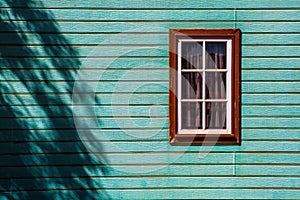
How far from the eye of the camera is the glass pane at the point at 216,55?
6156 millimetres

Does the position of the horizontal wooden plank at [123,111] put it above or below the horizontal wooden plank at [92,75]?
below

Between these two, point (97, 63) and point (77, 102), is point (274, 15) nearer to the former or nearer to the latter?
point (97, 63)

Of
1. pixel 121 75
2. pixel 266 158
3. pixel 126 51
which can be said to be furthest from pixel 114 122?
pixel 266 158

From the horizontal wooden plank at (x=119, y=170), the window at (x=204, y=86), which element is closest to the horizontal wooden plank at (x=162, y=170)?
the horizontal wooden plank at (x=119, y=170)

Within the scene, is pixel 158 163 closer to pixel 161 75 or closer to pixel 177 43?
pixel 161 75

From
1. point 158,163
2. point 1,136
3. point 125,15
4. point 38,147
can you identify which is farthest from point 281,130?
point 1,136

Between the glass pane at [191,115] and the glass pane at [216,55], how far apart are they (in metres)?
0.49

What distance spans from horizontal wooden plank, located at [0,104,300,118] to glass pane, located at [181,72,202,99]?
11.5 inches

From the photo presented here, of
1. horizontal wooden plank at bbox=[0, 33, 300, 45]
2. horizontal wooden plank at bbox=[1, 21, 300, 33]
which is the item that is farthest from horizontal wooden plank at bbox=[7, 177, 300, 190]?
horizontal wooden plank at bbox=[1, 21, 300, 33]

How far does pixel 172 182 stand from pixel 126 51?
63.2 inches

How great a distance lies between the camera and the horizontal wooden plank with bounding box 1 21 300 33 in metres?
6.09

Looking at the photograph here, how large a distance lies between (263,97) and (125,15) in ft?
6.07

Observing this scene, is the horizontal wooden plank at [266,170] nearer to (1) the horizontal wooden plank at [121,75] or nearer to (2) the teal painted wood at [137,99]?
(2) the teal painted wood at [137,99]

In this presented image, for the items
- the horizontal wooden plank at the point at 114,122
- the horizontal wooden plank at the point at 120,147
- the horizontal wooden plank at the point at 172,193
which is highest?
the horizontal wooden plank at the point at 114,122
